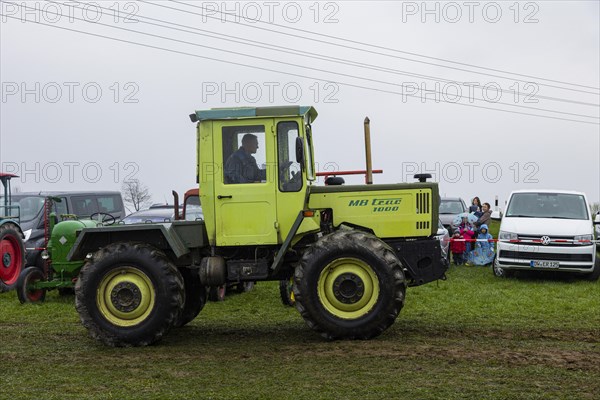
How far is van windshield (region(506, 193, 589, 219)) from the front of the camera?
58.6 feet

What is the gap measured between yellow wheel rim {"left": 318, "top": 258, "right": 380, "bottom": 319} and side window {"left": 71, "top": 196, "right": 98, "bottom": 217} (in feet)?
37.9

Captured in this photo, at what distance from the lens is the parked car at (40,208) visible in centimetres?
1777

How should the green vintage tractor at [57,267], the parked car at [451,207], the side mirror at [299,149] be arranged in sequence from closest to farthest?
the side mirror at [299,149] → the green vintage tractor at [57,267] → the parked car at [451,207]

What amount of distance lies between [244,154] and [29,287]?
247 inches

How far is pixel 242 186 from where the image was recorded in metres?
9.91

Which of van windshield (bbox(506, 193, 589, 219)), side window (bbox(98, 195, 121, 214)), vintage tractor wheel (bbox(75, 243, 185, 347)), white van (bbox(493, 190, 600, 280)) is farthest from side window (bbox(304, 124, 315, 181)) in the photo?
side window (bbox(98, 195, 121, 214))

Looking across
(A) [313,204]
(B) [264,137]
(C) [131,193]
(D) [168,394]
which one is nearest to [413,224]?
(A) [313,204]

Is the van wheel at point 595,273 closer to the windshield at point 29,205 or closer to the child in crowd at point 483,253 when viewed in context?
the child in crowd at point 483,253

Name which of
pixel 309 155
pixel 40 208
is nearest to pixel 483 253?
pixel 40 208

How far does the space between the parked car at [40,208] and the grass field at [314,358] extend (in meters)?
4.42

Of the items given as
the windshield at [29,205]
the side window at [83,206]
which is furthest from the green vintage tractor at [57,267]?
the side window at [83,206]

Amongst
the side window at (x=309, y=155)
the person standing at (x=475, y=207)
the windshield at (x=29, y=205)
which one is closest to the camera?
the side window at (x=309, y=155)

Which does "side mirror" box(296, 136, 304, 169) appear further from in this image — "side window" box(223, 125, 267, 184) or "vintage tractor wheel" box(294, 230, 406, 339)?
"vintage tractor wheel" box(294, 230, 406, 339)

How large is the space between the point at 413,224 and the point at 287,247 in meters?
1.59
